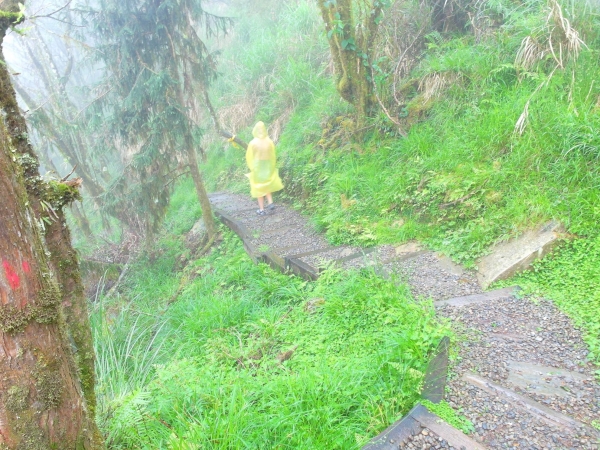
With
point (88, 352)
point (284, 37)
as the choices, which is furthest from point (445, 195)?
point (284, 37)

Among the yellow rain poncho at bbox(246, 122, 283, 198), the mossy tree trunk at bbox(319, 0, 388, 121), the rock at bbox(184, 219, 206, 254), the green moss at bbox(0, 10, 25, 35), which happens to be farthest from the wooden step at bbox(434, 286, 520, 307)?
the rock at bbox(184, 219, 206, 254)

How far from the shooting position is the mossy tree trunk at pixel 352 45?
6109 millimetres

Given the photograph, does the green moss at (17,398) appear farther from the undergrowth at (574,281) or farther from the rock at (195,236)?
the rock at (195,236)

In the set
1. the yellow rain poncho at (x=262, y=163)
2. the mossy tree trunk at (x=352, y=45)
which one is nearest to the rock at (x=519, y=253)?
the mossy tree trunk at (x=352, y=45)

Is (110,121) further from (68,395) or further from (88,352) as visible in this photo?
(68,395)

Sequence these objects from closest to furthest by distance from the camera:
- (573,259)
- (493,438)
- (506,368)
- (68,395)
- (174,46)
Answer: (68,395), (493,438), (506,368), (573,259), (174,46)

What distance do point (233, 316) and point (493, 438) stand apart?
105 inches

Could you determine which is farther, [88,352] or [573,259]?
[573,259]

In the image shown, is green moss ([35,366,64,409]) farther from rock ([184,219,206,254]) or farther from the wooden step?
rock ([184,219,206,254])

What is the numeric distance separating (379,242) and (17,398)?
4.11 meters

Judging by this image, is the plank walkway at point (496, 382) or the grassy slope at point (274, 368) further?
the grassy slope at point (274, 368)

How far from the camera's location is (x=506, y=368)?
2604mm

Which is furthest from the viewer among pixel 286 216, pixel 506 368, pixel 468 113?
pixel 286 216

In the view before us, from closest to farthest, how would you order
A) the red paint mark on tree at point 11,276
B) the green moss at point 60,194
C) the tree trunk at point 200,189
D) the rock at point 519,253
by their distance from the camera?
the red paint mark on tree at point 11,276 < the green moss at point 60,194 < the rock at point 519,253 < the tree trunk at point 200,189
